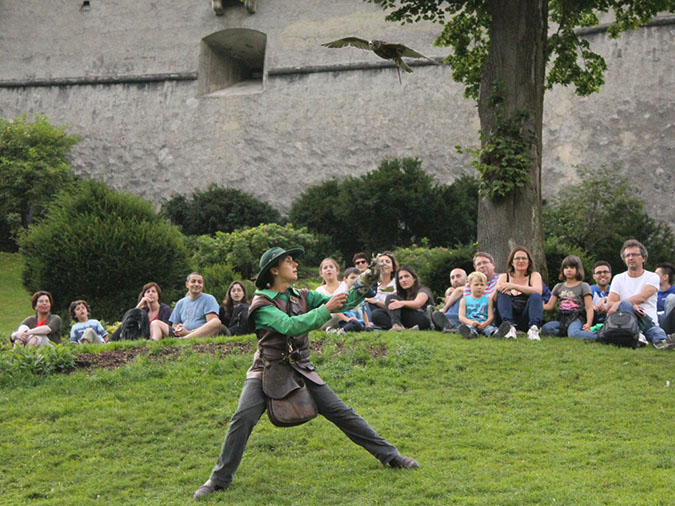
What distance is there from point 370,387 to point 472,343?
1829 mm

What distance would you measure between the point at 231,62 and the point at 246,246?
625 inches

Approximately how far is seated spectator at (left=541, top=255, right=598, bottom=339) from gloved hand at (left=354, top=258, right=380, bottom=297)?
5341mm

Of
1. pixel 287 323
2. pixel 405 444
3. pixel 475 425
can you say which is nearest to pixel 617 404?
pixel 475 425

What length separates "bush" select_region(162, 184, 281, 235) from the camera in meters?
28.4

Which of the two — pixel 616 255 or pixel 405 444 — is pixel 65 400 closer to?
pixel 405 444

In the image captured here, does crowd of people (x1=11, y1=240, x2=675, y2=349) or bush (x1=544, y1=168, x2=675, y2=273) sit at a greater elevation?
bush (x1=544, y1=168, x2=675, y2=273)

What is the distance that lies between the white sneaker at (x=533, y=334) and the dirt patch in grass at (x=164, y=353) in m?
1.82

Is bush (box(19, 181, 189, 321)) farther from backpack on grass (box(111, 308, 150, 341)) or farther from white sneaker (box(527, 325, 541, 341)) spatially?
white sneaker (box(527, 325, 541, 341))

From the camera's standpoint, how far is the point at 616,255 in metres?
21.3

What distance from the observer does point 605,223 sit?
2272cm

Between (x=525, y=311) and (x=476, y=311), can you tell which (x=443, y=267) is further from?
(x=525, y=311)

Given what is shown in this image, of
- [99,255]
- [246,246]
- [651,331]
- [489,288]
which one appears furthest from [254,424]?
[246,246]

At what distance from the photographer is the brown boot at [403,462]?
6.08 metres

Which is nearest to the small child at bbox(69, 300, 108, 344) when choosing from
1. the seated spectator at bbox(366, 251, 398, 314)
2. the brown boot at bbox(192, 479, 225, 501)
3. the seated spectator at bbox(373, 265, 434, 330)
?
the seated spectator at bbox(366, 251, 398, 314)
